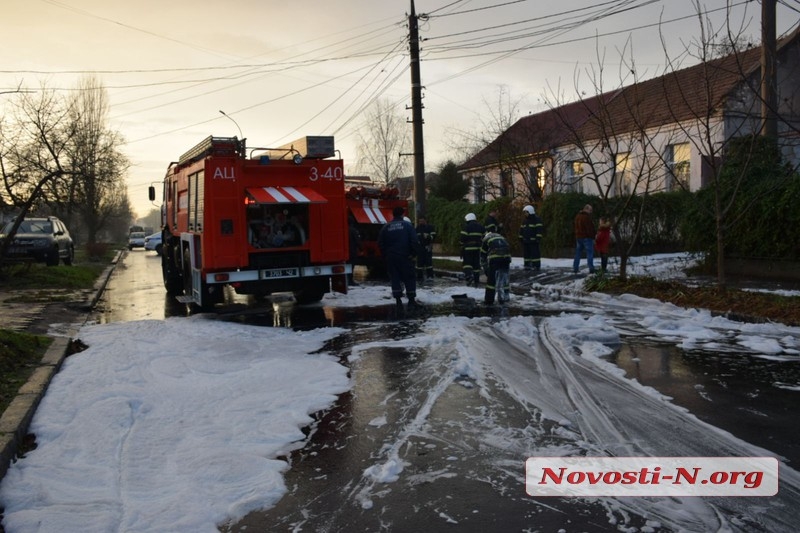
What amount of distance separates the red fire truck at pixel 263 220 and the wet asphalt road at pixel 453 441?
3560mm

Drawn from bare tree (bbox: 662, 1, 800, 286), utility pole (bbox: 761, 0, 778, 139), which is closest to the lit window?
bare tree (bbox: 662, 1, 800, 286)

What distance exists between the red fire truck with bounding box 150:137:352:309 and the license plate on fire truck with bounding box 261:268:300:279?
0.06 ft

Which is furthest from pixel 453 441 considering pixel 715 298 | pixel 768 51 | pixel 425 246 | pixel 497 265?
pixel 425 246

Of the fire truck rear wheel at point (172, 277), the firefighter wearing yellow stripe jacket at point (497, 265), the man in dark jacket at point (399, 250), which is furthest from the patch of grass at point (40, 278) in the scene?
the firefighter wearing yellow stripe jacket at point (497, 265)

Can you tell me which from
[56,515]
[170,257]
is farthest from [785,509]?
[170,257]

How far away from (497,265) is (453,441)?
7.38 meters

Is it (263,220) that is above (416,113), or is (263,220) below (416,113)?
below

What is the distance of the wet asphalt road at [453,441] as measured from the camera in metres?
3.87

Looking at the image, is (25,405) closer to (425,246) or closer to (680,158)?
(425,246)

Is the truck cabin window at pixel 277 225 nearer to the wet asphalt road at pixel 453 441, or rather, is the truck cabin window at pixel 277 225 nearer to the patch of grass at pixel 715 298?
the wet asphalt road at pixel 453 441

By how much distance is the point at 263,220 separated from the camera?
12.5 meters

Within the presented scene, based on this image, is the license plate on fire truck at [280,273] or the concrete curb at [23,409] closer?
the concrete curb at [23,409]

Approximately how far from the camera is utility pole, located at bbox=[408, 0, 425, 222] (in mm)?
20141

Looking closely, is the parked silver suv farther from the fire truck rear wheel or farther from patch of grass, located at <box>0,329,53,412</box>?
patch of grass, located at <box>0,329,53,412</box>
